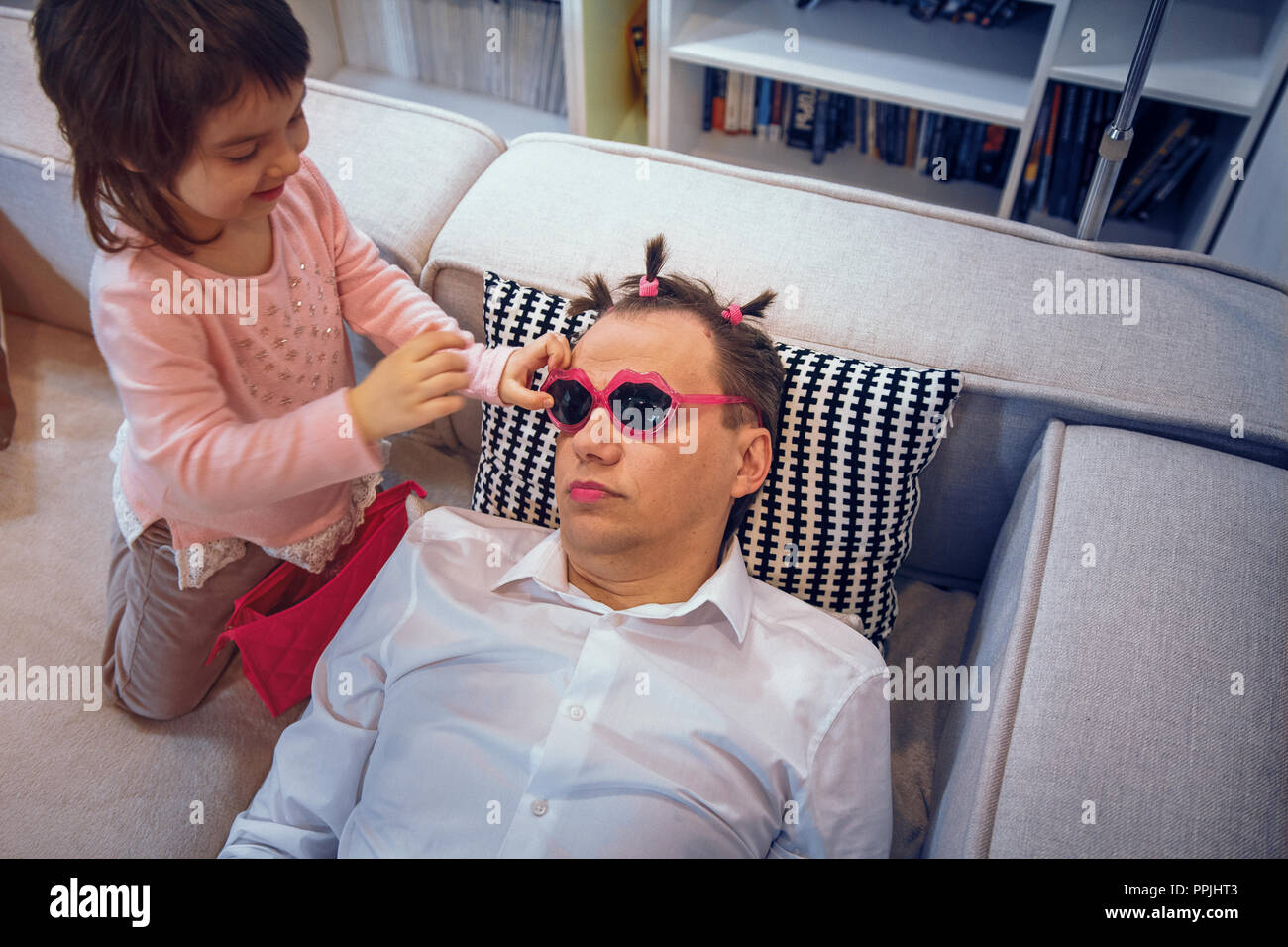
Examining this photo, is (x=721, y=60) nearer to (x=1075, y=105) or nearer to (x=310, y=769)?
(x=1075, y=105)

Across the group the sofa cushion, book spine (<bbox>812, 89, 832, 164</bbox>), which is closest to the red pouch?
the sofa cushion

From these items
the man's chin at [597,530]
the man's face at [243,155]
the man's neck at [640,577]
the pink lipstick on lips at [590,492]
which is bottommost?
the man's neck at [640,577]

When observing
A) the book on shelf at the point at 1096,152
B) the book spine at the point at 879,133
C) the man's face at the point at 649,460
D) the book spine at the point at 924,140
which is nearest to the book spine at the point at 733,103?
the book spine at the point at 879,133

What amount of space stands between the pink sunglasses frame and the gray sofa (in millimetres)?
284

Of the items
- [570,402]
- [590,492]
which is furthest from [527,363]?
[590,492]

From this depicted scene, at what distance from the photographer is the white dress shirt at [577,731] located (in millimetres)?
1177

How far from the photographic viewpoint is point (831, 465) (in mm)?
1357

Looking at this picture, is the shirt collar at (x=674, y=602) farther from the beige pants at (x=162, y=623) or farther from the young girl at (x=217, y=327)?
the beige pants at (x=162, y=623)

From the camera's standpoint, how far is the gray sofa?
3.49 feet

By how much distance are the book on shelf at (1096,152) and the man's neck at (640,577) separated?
1605mm

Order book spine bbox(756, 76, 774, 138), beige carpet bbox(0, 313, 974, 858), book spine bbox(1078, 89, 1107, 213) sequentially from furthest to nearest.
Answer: book spine bbox(756, 76, 774, 138) < book spine bbox(1078, 89, 1107, 213) < beige carpet bbox(0, 313, 974, 858)

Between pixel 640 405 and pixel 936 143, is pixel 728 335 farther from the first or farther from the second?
pixel 936 143

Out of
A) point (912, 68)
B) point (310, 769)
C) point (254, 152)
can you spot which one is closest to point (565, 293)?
point (254, 152)

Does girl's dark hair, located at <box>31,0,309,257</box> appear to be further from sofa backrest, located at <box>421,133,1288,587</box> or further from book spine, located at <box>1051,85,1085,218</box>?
book spine, located at <box>1051,85,1085,218</box>
